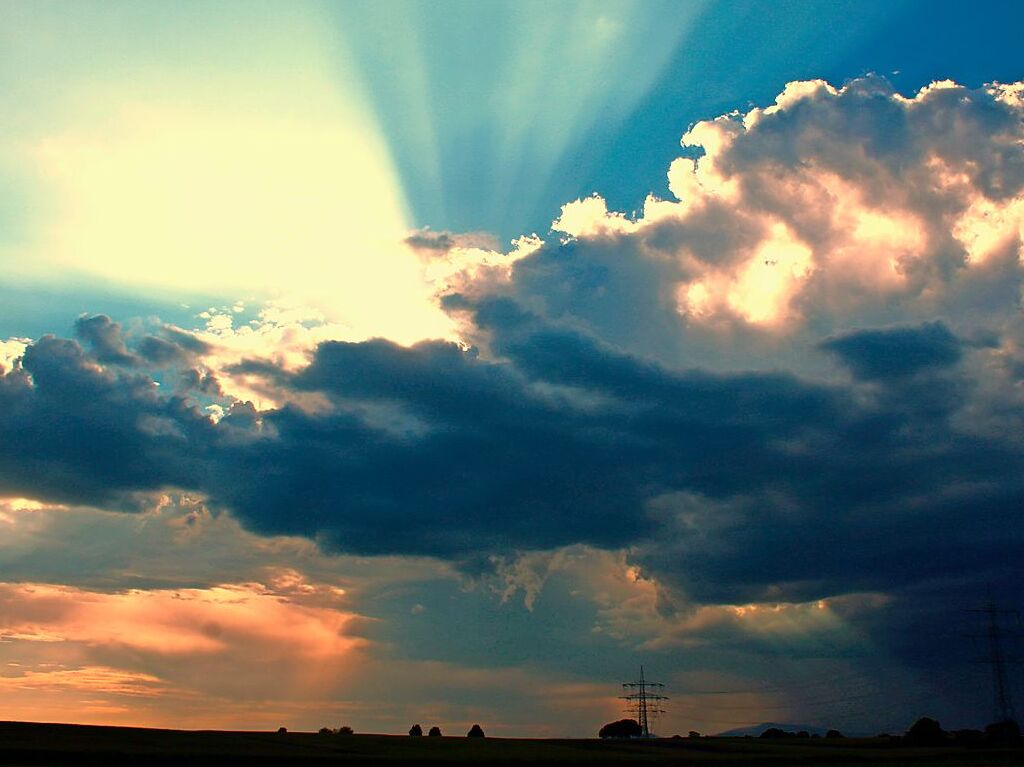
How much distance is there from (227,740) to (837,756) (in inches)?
4792

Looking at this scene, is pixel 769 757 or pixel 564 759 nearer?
pixel 564 759

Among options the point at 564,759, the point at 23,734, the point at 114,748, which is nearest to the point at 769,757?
the point at 564,759

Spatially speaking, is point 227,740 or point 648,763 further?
point 227,740

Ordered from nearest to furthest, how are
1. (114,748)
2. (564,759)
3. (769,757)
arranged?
(114,748)
(564,759)
(769,757)

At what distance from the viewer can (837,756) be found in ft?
640

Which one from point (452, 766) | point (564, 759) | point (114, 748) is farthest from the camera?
point (564, 759)

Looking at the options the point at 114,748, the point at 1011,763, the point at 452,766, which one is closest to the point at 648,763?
the point at 452,766

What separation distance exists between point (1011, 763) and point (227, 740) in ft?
469

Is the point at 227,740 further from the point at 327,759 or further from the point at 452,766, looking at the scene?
the point at 452,766

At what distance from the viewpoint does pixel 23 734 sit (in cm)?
17312

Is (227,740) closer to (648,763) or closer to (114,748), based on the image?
(114,748)

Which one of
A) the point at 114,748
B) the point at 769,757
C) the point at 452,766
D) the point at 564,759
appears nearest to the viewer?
the point at 452,766

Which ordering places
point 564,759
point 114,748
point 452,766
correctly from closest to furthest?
point 452,766 < point 114,748 < point 564,759

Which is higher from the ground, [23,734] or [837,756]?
[23,734]
